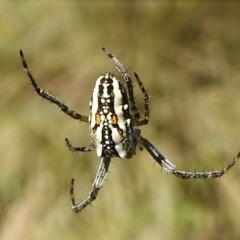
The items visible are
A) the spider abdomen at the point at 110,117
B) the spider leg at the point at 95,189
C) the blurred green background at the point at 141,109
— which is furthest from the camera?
the blurred green background at the point at 141,109

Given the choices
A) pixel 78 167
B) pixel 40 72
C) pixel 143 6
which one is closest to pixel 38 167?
pixel 78 167

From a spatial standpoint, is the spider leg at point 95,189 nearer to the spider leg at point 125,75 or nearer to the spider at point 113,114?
the spider at point 113,114

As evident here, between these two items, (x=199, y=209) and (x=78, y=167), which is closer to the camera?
(x=199, y=209)

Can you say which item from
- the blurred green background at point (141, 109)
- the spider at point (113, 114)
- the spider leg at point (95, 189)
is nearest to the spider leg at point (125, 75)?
the spider at point (113, 114)

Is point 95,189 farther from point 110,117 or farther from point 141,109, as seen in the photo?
point 141,109

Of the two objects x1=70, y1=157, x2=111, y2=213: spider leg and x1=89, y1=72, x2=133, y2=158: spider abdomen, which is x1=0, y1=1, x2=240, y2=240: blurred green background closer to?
x1=70, y1=157, x2=111, y2=213: spider leg

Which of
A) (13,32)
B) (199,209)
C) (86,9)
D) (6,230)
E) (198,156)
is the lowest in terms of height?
(6,230)

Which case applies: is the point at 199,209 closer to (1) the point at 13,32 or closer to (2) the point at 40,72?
(2) the point at 40,72
